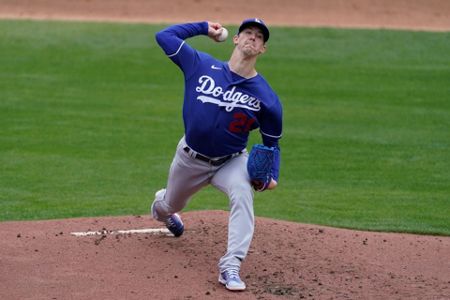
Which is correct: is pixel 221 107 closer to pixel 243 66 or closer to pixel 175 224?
pixel 243 66

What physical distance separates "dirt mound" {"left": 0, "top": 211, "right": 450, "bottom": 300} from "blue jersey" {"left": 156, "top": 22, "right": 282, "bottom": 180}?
87 cm

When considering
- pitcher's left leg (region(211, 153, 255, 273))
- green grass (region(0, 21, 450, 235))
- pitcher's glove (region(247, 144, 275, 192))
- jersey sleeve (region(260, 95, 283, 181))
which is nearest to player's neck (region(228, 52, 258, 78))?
jersey sleeve (region(260, 95, 283, 181))

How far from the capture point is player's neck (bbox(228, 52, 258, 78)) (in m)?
6.94

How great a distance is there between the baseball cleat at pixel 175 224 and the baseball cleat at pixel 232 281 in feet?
3.87

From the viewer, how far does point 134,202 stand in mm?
9906

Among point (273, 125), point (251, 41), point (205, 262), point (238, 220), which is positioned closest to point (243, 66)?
point (251, 41)

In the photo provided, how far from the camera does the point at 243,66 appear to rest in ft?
22.8

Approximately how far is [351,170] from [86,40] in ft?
32.5

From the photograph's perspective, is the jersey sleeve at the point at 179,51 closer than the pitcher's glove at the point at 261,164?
No

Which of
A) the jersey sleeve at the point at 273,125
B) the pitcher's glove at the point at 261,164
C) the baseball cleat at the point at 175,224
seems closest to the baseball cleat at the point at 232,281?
the pitcher's glove at the point at 261,164

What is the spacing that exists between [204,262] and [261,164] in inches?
40.1

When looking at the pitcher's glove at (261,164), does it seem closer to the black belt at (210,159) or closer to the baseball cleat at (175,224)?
the black belt at (210,159)

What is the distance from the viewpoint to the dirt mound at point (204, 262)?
6.60 metres

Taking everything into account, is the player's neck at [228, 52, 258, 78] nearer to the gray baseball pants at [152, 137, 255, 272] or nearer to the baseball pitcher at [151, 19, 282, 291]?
the baseball pitcher at [151, 19, 282, 291]
